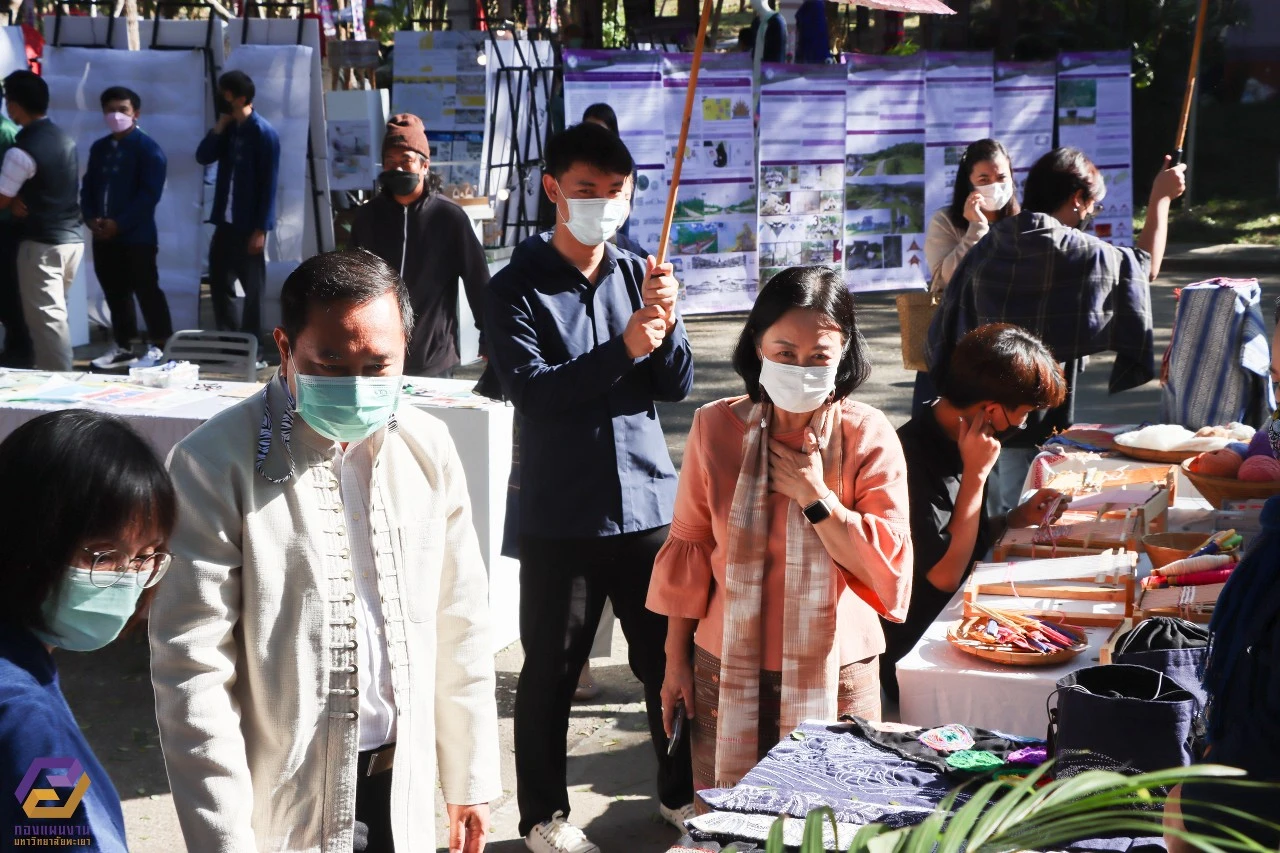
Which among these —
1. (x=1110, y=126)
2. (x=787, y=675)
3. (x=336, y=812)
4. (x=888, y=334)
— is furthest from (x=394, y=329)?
(x=1110, y=126)

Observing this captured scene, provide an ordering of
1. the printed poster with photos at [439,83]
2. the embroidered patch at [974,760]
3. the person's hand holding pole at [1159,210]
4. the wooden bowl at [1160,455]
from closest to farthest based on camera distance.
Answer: the embroidered patch at [974,760] → the wooden bowl at [1160,455] → the person's hand holding pole at [1159,210] → the printed poster with photos at [439,83]

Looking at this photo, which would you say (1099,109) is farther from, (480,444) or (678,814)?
(678,814)

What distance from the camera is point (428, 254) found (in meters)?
5.43

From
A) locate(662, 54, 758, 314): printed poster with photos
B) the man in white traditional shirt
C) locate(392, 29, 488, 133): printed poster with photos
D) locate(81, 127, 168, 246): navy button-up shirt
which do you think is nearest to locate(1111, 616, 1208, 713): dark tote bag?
the man in white traditional shirt

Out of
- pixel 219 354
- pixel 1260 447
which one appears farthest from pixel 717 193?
pixel 1260 447

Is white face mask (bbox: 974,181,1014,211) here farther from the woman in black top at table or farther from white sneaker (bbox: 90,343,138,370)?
white sneaker (bbox: 90,343,138,370)

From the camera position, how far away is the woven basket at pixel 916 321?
214 inches

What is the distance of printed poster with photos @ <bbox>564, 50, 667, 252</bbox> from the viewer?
9.55 m

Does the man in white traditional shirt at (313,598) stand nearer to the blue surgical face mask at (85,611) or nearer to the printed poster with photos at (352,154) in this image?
the blue surgical face mask at (85,611)

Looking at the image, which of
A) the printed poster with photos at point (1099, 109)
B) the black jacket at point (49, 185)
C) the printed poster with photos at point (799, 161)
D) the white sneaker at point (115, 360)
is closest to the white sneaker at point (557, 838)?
the white sneaker at point (115, 360)

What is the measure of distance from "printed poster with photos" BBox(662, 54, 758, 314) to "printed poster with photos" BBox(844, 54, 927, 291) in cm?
107

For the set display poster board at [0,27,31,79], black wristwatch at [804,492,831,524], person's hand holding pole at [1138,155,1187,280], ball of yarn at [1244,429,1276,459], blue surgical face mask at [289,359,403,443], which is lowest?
ball of yarn at [1244,429,1276,459]

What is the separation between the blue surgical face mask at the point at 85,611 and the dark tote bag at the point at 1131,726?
136cm

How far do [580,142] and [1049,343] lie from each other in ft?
6.82
